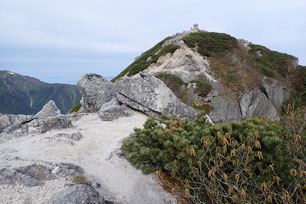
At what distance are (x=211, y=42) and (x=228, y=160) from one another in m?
33.7

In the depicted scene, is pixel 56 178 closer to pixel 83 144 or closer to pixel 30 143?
pixel 83 144

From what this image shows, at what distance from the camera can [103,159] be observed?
28.0ft

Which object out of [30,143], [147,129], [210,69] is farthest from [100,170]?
[210,69]

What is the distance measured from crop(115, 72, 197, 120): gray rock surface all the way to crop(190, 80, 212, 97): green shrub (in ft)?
20.1

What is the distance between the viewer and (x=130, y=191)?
6.67m

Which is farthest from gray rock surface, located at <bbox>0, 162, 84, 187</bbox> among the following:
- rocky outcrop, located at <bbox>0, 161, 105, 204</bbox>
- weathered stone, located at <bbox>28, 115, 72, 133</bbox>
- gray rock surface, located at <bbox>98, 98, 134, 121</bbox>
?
gray rock surface, located at <bbox>98, 98, 134, 121</bbox>

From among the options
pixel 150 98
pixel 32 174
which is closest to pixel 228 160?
pixel 32 174

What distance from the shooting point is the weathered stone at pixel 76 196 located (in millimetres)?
4734

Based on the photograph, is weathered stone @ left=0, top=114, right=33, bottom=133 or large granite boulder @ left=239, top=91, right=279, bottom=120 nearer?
weathered stone @ left=0, top=114, right=33, bottom=133

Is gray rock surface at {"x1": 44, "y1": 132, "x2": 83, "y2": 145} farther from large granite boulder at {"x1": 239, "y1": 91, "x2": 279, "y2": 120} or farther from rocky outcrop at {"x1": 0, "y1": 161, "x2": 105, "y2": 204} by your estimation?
large granite boulder at {"x1": 239, "y1": 91, "x2": 279, "y2": 120}

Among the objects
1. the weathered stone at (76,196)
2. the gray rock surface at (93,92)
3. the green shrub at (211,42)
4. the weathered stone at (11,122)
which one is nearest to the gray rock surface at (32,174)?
the weathered stone at (76,196)

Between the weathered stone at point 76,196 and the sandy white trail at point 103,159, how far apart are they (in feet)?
4.22

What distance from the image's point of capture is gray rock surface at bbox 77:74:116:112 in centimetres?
1802

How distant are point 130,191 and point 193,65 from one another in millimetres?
23142
